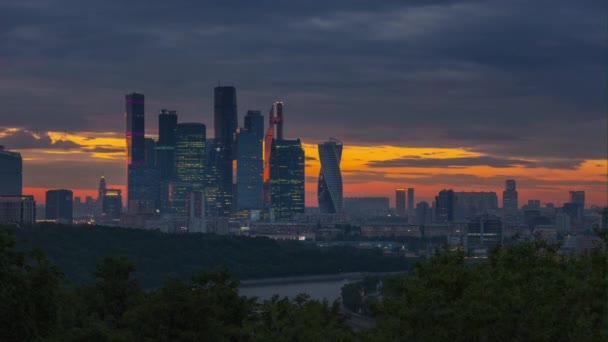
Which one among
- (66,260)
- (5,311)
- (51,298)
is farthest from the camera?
(66,260)

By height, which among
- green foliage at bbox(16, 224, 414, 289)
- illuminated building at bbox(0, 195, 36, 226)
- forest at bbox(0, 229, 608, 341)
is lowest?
green foliage at bbox(16, 224, 414, 289)

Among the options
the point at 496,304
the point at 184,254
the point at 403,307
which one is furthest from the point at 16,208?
the point at 496,304

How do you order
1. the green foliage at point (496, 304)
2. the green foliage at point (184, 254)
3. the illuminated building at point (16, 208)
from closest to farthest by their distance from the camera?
the green foliage at point (496, 304) → the green foliage at point (184, 254) → the illuminated building at point (16, 208)

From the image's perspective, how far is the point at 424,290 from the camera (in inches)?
765

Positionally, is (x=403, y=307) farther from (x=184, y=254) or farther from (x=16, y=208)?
(x=16, y=208)

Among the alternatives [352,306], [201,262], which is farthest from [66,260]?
[352,306]

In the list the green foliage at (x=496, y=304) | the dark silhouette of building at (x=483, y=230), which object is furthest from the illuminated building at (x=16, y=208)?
the green foliage at (x=496, y=304)

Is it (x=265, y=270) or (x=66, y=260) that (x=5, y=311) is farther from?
(x=265, y=270)

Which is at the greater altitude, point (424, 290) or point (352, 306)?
point (424, 290)

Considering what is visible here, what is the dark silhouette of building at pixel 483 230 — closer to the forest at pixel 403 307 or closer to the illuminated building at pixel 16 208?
the illuminated building at pixel 16 208

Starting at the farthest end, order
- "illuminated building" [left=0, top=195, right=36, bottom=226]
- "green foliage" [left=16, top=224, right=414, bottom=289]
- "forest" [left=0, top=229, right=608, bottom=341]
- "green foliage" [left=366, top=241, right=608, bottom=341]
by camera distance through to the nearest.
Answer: "illuminated building" [left=0, top=195, right=36, bottom=226] < "green foliage" [left=16, top=224, right=414, bottom=289] < "green foliage" [left=366, top=241, right=608, bottom=341] < "forest" [left=0, top=229, right=608, bottom=341]

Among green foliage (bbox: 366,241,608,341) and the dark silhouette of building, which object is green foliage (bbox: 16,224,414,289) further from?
green foliage (bbox: 366,241,608,341)

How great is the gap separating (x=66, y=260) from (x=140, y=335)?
85.2m

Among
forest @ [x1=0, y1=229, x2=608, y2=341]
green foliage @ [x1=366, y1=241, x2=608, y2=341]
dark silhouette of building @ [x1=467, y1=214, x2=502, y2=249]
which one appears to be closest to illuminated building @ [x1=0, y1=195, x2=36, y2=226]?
dark silhouette of building @ [x1=467, y1=214, x2=502, y2=249]
